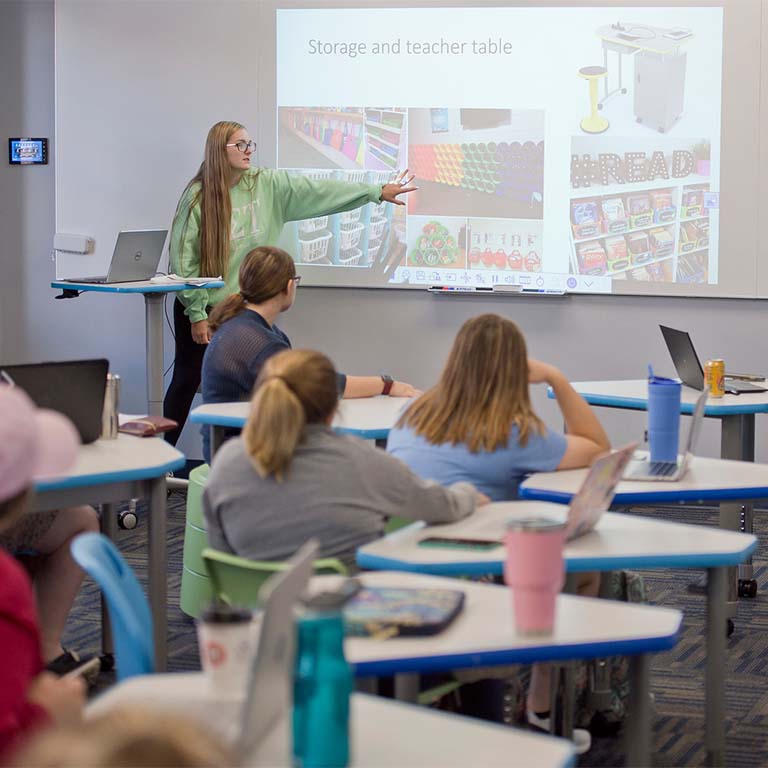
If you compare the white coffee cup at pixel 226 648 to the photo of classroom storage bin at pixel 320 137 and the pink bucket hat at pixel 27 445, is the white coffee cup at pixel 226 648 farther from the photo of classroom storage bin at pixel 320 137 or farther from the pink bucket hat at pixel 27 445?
the photo of classroom storage bin at pixel 320 137

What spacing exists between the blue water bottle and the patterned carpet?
1.87 metres

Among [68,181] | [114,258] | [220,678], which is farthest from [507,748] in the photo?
[68,181]

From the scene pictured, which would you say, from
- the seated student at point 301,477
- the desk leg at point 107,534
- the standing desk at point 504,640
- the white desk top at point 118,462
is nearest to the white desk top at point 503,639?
the standing desk at point 504,640

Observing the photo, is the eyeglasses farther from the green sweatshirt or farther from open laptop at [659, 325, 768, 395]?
open laptop at [659, 325, 768, 395]

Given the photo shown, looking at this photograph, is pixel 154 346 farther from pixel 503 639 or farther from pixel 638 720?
pixel 503 639

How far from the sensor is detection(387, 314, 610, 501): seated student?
3156 mm

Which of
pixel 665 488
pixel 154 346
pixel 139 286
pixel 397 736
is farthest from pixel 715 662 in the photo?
pixel 154 346

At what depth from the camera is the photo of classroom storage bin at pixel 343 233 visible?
6.49 metres

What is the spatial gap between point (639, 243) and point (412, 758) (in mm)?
4971

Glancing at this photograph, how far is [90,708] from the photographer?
1733mm

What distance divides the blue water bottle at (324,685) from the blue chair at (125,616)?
A: 0.52 m

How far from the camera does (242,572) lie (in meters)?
2.58

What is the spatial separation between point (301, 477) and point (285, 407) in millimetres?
147

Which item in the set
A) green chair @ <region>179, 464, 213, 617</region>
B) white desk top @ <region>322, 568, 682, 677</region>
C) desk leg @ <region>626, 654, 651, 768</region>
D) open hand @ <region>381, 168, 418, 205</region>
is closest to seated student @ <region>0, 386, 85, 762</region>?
white desk top @ <region>322, 568, 682, 677</region>
